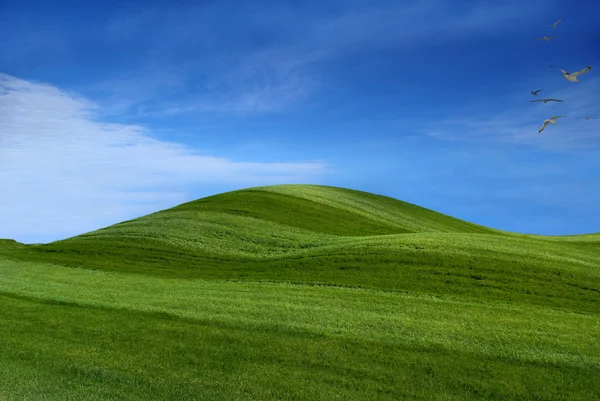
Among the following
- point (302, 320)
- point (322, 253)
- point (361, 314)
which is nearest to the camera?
point (302, 320)

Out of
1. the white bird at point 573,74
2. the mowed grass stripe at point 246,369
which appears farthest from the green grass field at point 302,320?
the white bird at point 573,74

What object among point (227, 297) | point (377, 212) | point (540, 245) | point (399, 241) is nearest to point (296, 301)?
point (227, 297)

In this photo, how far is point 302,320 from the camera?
569 inches

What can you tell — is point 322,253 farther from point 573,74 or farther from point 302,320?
point 573,74

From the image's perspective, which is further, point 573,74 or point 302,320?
point 302,320

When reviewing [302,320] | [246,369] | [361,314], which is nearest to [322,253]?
[361,314]

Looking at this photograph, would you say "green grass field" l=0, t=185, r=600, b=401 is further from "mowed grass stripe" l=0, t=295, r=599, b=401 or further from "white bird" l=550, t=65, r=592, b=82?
"white bird" l=550, t=65, r=592, b=82

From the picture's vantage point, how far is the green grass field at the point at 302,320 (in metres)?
10.6

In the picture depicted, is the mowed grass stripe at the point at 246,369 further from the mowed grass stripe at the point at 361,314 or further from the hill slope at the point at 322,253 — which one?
the hill slope at the point at 322,253

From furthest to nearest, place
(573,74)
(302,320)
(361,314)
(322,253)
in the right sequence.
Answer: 1. (322,253)
2. (361,314)
3. (302,320)
4. (573,74)

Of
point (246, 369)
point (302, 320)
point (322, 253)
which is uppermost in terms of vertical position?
point (322, 253)

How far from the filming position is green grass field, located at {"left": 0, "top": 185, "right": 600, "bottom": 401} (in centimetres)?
1057

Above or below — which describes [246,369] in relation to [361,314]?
below

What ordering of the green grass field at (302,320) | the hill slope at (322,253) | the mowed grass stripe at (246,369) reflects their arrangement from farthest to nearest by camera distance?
the hill slope at (322,253)
the green grass field at (302,320)
the mowed grass stripe at (246,369)
